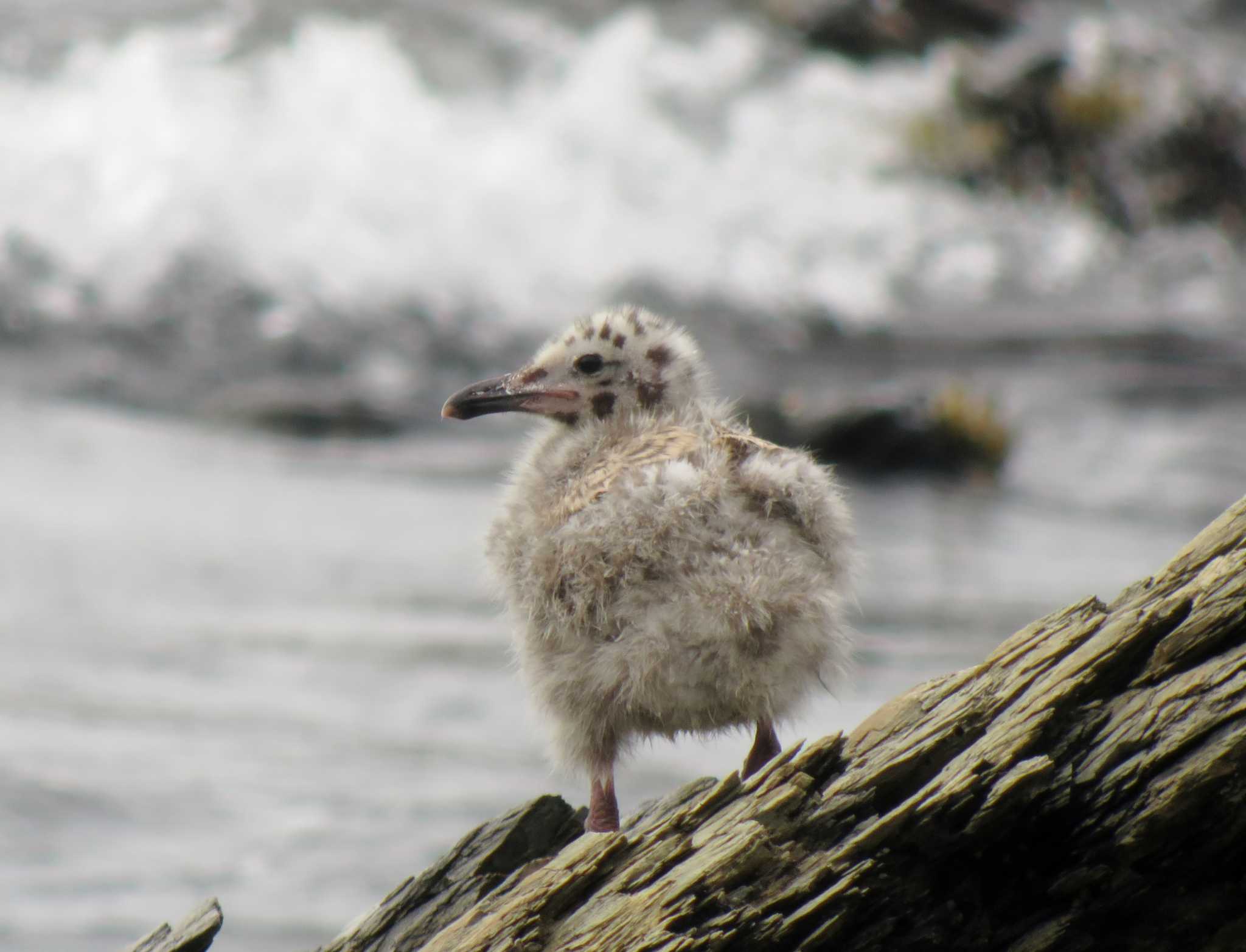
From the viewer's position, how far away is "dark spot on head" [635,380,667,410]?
17.4 ft

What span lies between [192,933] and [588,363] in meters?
2.03

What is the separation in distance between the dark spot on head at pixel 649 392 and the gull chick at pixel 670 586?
319 millimetres

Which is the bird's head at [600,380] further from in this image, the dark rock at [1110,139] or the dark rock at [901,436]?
the dark rock at [1110,139]

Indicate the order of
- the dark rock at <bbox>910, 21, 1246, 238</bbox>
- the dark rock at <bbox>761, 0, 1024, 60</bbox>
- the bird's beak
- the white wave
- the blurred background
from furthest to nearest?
the dark rock at <bbox>761, 0, 1024, 60</bbox>
the dark rock at <bbox>910, 21, 1246, 238</bbox>
the white wave
the blurred background
the bird's beak

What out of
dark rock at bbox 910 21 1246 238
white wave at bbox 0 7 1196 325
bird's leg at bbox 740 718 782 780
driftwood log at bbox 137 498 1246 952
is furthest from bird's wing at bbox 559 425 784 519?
dark rock at bbox 910 21 1246 238

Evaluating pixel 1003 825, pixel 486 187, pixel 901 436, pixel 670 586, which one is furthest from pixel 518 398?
pixel 486 187

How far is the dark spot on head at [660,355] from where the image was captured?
5.31 meters

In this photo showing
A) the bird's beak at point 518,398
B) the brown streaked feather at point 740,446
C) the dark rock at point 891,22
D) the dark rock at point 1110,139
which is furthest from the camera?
the dark rock at point 891,22

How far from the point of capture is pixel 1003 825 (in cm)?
371

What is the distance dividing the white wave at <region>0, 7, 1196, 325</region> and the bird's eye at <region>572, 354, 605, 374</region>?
19.1 m

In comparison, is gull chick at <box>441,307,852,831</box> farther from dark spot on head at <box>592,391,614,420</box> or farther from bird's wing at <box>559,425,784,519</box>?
dark spot on head at <box>592,391,614,420</box>

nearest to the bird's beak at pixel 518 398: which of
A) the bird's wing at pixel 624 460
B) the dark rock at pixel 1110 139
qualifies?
the bird's wing at pixel 624 460

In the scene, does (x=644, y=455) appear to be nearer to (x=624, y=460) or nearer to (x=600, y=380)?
(x=624, y=460)

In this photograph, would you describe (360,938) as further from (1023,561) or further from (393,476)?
(393,476)
